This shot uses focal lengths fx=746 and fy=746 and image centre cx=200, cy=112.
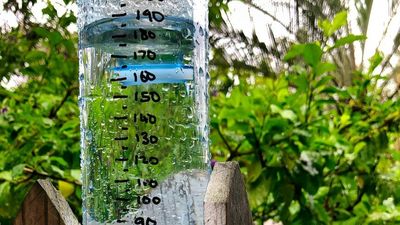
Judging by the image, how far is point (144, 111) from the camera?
787 millimetres

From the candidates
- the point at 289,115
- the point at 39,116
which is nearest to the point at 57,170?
the point at 39,116

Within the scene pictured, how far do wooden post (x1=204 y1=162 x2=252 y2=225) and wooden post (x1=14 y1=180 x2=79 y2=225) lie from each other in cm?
20

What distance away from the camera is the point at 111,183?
32.5 inches

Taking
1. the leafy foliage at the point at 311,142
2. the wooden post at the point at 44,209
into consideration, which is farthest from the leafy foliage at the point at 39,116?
the wooden post at the point at 44,209

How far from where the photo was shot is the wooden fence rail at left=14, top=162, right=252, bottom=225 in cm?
71

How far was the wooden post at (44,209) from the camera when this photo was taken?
84 centimetres

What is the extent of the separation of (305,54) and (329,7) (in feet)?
8.34

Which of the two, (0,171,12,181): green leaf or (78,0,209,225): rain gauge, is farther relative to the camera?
(0,171,12,181): green leaf

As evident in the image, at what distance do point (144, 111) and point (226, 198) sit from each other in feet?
0.45

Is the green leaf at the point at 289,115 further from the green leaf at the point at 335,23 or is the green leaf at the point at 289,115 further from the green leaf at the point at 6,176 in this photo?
the green leaf at the point at 6,176

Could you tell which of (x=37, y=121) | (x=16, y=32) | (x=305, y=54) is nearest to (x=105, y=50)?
(x=305, y=54)

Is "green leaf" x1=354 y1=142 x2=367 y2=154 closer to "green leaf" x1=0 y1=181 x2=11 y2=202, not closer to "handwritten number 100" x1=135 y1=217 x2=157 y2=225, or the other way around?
"green leaf" x1=0 y1=181 x2=11 y2=202

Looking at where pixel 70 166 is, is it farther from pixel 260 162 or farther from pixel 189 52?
pixel 189 52

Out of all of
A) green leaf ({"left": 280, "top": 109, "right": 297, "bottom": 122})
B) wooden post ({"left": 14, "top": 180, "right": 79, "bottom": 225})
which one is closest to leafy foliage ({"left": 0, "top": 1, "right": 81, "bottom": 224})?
green leaf ({"left": 280, "top": 109, "right": 297, "bottom": 122})
